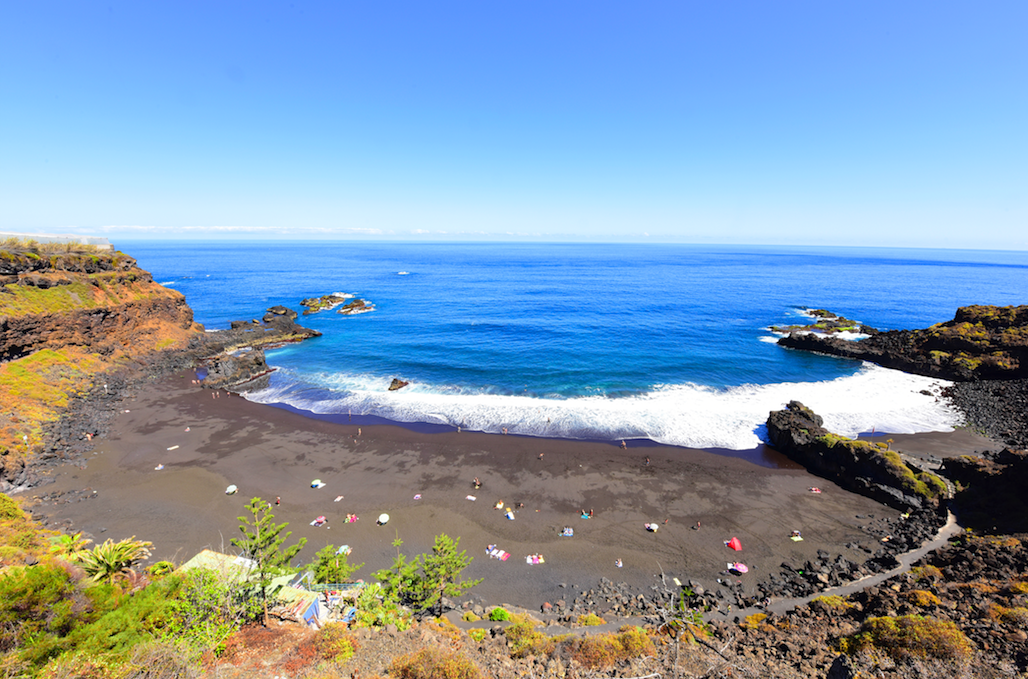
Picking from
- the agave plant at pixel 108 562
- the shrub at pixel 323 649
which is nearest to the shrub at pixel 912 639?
the shrub at pixel 323 649

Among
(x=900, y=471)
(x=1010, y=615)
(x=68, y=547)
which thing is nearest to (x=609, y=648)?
Result: (x=1010, y=615)

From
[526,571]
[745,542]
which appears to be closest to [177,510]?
[526,571]

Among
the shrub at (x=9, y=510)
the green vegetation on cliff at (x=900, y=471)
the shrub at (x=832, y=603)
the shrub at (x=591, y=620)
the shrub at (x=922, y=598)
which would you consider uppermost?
the green vegetation on cliff at (x=900, y=471)

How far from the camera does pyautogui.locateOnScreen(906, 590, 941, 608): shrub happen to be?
15812mm

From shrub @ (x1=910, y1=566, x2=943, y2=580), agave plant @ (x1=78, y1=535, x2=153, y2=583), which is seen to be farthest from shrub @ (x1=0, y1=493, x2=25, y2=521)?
shrub @ (x1=910, y1=566, x2=943, y2=580)

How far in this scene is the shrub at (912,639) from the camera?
1277 centimetres

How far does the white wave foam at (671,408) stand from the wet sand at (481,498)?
2474 mm

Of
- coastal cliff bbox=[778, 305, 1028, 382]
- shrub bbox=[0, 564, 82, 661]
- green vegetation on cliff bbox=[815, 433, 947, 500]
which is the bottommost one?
green vegetation on cliff bbox=[815, 433, 947, 500]

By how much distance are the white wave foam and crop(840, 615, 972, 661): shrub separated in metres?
18.9

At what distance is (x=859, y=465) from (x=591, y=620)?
78.5 feet

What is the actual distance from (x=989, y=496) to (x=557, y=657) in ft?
98.7

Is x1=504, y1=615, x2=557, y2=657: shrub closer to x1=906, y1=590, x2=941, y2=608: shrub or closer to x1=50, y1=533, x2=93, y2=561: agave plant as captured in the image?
x1=906, y1=590, x2=941, y2=608: shrub

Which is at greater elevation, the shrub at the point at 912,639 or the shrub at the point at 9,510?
the shrub at the point at 912,639

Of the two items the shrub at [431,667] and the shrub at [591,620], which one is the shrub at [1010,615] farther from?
the shrub at [431,667]
